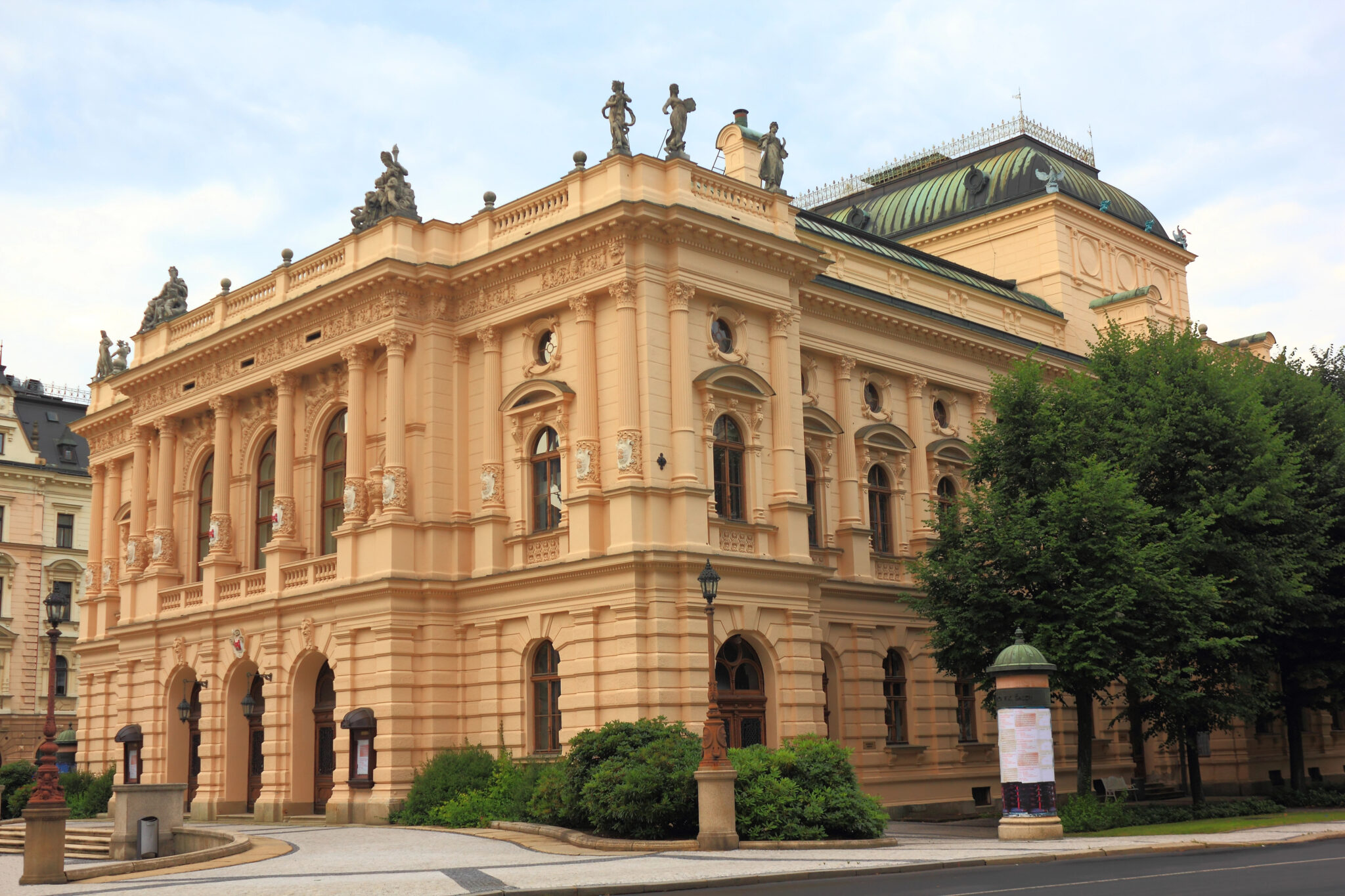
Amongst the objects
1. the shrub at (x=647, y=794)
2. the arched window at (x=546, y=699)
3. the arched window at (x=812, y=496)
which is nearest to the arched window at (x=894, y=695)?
the arched window at (x=812, y=496)

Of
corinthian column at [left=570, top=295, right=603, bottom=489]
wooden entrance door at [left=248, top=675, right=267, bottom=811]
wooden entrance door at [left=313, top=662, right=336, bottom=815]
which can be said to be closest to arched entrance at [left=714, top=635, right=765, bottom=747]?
corinthian column at [left=570, top=295, right=603, bottom=489]

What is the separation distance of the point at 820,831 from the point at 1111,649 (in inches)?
382

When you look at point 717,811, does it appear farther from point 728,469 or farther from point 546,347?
point 546,347

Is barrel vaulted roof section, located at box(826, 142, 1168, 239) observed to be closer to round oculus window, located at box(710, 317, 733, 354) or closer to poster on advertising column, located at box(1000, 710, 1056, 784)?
round oculus window, located at box(710, 317, 733, 354)

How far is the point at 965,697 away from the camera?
135 feet

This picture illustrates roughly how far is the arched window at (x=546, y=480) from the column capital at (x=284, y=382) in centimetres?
914

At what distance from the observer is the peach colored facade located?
3253 cm

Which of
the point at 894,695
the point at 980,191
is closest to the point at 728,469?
the point at 894,695

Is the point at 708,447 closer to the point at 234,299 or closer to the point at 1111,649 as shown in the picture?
the point at 1111,649

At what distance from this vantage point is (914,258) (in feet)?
153

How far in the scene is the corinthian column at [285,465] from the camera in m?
39.1

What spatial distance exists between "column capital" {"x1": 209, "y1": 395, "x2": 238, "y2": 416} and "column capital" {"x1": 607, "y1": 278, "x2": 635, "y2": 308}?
15.4 metres

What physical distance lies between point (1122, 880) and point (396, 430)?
22.4 meters

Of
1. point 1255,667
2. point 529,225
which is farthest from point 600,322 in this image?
point 1255,667
